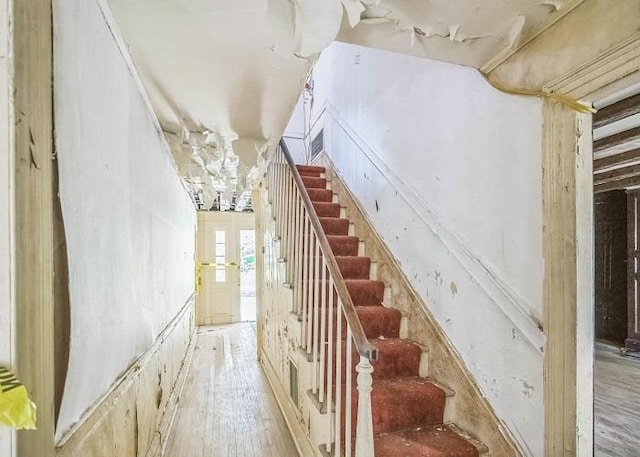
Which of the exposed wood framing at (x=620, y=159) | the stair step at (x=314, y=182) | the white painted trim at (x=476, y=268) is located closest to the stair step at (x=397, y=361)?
the white painted trim at (x=476, y=268)

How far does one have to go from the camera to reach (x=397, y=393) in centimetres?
187

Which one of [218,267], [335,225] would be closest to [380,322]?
[335,225]

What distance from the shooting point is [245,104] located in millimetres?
1892

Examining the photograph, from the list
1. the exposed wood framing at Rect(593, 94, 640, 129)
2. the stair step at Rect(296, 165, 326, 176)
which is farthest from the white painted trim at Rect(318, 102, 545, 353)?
the stair step at Rect(296, 165, 326, 176)

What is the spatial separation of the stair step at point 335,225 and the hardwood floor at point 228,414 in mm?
1674

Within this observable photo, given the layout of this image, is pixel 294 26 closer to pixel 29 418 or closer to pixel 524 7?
pixel 524 7

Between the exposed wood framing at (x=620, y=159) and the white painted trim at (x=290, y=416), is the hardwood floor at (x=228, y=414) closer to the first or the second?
the white painted trim at (x=290, y=416)

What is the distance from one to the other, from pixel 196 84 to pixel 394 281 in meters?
1.87

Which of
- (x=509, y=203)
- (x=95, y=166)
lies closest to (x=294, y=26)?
(x=95, y=166)

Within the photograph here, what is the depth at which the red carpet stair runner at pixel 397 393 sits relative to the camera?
1660 mm

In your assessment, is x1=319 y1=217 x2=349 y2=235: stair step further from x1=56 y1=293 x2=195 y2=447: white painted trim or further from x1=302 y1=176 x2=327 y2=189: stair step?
x1=56 y1=293 x2=195 y2=447: white painted trim

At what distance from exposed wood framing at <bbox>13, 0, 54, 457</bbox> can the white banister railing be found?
99 centimetres

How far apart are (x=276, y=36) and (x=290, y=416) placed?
2.58 m

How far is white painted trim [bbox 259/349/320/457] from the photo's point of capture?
85.0 inches
